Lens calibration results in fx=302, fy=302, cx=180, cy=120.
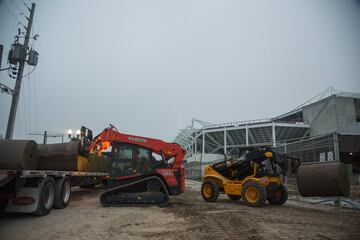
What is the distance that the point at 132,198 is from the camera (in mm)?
10508

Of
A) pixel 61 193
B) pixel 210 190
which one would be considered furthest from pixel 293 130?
pixel 61 193

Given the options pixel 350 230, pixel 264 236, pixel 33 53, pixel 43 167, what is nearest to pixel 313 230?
pixel 350 230

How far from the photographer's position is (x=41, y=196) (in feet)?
26.6

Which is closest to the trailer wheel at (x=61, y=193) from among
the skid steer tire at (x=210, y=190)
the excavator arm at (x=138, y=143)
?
the excavator arm at (x=138, y=143)

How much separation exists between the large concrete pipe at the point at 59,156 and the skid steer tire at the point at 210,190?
5224 mm

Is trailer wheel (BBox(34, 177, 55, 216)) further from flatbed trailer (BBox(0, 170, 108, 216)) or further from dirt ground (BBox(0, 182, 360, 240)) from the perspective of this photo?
dirt ground (BBox(0, 182, 360, 240))

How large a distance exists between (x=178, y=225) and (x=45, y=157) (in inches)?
234

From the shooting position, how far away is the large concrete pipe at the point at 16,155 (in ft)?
26.4

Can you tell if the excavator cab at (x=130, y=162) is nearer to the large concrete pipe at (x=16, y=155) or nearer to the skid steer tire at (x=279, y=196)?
the large concrete pipe at (x=16, y=155)

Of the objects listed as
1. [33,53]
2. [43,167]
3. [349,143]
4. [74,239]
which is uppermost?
[33,53]

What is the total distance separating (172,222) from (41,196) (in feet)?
11.8

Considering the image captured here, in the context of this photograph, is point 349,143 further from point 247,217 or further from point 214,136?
point 214,136

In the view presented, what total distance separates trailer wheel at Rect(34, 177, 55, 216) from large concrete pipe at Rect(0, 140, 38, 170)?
2.22ft

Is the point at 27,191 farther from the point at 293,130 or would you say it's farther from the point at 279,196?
the point at 293,130
